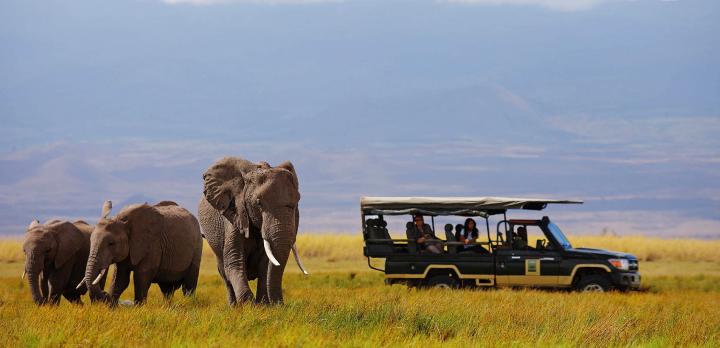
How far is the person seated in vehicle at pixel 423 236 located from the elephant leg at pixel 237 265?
370 inches

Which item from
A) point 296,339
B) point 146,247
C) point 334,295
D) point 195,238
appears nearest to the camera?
point 296,339

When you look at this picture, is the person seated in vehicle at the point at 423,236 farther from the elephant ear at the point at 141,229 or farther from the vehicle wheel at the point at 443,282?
the elephant ear at the point at 141,229

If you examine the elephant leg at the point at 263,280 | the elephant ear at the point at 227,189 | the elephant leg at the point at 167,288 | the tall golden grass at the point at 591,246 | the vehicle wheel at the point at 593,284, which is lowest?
the tall golden grass at the point at 591,246

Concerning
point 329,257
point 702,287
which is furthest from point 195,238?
point 329,257

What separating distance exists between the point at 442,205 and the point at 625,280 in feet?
14.5

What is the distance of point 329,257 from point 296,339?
3627cm

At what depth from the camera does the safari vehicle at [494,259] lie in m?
27.6

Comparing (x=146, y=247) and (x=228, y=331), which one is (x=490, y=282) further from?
(x=228, y=331)

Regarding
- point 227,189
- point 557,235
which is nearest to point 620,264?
point 557,235

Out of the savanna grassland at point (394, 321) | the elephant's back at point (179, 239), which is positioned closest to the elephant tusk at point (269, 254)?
the savanna grassland at point (394, 321)

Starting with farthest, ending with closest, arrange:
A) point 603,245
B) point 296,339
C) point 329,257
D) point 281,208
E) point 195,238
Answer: point 603,245 → point 329,257 → point 195,238 → point 281,208 → point 296,339

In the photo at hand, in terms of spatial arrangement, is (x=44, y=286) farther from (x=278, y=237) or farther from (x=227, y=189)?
(x=278, y=237)

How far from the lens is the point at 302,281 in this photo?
35.2 metres

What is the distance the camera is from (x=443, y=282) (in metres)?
27.9
